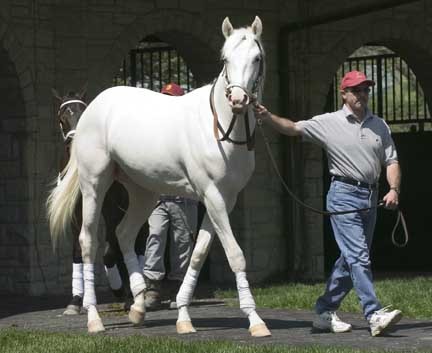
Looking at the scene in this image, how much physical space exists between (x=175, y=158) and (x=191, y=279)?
949mm

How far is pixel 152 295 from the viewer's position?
12.8 metres

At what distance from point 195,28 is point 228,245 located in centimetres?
644

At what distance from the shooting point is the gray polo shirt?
10.2 meters

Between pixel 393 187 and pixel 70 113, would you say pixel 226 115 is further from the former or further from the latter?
pixel 70 113

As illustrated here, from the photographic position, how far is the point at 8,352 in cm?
949

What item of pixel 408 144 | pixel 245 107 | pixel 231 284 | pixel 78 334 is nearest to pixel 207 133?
pixel 245 107

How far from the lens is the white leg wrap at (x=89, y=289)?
11.2 m

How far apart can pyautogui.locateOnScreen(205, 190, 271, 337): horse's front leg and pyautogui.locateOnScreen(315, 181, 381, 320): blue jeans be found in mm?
629

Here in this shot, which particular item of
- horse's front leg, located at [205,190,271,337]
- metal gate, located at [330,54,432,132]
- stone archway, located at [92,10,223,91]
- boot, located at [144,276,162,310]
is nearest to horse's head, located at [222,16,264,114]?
horse's front leg, located at [205,190,271,337]

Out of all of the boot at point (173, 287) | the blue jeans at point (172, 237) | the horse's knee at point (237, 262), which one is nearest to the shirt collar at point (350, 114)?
the horse's knee at point (237, 262)

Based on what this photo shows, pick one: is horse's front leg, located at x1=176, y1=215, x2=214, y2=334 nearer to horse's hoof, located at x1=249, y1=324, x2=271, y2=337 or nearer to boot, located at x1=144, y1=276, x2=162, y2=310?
horse's hoof, located at x1=249, y1=324, x2=271, y2=337

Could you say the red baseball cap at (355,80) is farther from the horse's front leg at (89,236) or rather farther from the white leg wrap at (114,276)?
the white leg wrap at (114,276)

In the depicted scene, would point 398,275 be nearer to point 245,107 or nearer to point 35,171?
point 35,171

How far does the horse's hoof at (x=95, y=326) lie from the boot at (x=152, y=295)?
5.93 ft
